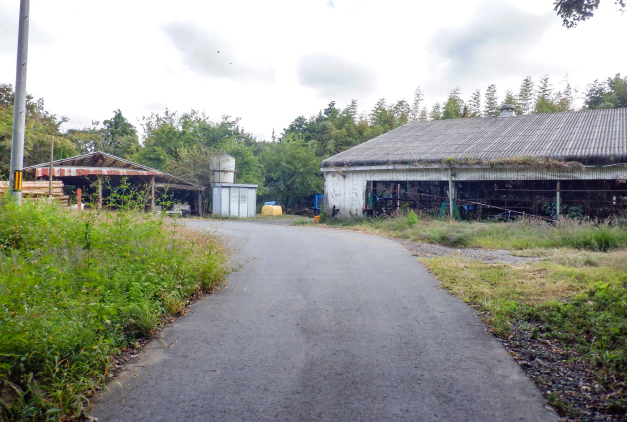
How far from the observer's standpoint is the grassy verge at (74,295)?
3336mm

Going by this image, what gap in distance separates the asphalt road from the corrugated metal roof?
42.0 feet

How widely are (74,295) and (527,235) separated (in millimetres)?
11986

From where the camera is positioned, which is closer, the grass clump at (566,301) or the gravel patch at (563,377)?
the gravel patch at (563,377)

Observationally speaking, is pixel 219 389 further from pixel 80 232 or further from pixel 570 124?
pixel 570 124

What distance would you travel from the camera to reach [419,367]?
4.14 metres

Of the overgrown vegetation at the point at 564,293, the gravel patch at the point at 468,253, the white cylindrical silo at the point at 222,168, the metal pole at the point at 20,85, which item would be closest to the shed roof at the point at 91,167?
the white cylindrical silo at the point at 222,168

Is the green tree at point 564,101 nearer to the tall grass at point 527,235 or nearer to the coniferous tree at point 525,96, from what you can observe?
the coniferous tree at point 525,96

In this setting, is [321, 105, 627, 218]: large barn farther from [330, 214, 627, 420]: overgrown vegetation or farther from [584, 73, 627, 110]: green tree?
[584, 73, 627, 110]: green tree

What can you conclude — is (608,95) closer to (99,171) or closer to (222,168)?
(222,168)

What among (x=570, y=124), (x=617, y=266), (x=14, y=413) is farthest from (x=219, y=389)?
(x=570, y=124)

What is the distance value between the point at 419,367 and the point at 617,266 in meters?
5.25

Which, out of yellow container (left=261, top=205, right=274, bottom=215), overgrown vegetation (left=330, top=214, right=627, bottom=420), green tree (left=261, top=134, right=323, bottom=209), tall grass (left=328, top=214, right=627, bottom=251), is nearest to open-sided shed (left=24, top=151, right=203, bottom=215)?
yellow container (left=261, top=205, right=274, bottom=215)

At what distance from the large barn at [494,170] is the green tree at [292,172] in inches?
422

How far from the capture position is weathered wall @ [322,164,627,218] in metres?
16.4
